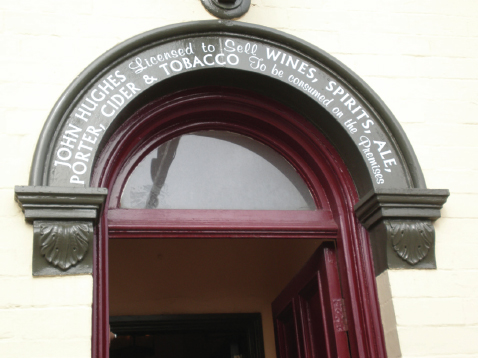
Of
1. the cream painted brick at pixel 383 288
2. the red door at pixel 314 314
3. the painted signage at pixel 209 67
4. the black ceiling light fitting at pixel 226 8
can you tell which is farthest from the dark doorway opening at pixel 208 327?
the black ceiling light fitting at pixel 226 8

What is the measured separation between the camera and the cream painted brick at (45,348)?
2531mm

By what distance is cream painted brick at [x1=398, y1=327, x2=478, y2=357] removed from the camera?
9.50 feet

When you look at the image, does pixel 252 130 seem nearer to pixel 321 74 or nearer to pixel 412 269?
pixel 321 74

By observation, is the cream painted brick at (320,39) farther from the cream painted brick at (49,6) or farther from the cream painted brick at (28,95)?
the cream painted brick at (28,95)

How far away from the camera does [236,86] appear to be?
11.4 feet

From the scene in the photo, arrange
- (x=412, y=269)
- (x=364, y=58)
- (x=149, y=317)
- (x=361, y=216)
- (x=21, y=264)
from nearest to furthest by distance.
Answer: (x=21, y=264)
(x=412, y=269)
(x=361, y=216)
(x=364, y=58)
(x=149, y=317)

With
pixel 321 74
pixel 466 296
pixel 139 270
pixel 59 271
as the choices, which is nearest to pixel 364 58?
pixel 321 74

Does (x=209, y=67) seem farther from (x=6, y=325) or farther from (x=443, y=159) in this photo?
(x=6, y=325)

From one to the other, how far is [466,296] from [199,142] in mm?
1702

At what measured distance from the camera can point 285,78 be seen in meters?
3.33

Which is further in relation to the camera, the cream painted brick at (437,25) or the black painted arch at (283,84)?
the cream painted brick at (437,25)

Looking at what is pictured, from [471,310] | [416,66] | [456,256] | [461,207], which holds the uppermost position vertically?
[416,66]

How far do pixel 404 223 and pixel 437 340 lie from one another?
0.60 metres

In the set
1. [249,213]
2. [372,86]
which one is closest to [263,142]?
[249,213]
